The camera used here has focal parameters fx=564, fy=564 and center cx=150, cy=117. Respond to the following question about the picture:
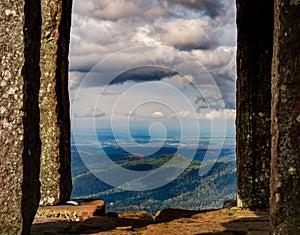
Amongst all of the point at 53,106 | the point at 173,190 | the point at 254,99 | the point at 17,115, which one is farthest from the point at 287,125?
the point at 173,190

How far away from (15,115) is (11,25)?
1.12 meters

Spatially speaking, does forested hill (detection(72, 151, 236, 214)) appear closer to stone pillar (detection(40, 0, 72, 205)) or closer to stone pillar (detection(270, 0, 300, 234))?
stone pillar (detection(40, 0, 72, 205))

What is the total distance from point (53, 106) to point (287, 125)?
670 centimetres

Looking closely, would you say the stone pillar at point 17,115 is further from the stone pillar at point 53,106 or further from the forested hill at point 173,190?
the forested hill at point 173,190

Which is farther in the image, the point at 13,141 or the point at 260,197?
the point at 260,197

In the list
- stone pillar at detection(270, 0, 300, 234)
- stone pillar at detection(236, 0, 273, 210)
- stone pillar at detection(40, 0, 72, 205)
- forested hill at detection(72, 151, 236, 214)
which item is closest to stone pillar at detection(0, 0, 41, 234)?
stone pillar at detection(270, 0, 300, 234)

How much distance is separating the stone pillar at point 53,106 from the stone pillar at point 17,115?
14.4ft

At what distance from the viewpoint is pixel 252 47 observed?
11.1 m

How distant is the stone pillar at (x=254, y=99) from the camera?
11.0 metres

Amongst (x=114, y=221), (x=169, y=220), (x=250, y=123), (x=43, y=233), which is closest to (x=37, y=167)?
(x=43, y=233)

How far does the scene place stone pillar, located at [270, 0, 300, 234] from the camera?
236 inches

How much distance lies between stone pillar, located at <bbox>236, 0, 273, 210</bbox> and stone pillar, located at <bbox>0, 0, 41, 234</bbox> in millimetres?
5218

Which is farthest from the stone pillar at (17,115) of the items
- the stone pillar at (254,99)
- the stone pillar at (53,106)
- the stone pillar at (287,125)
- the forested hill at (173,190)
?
the forested hill at (173,190)

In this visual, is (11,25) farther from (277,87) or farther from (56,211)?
(56,211)
